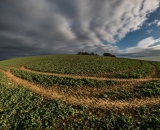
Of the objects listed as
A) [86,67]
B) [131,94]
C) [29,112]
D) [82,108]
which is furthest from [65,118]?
[86,67]

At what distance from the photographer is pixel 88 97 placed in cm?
1505

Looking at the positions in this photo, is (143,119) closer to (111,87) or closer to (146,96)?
(146,96)

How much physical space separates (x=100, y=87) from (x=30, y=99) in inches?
413

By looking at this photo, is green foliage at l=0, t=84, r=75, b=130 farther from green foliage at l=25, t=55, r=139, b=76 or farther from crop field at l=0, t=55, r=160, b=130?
green foliage at l=25, t=55, r=139, b=76

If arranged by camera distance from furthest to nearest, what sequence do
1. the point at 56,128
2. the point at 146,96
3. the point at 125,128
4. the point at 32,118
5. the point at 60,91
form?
1. the point at 60,91
2. the point at 146,96
3. the point at 32,118
4. the point at 56,128
5. the point at 125,128

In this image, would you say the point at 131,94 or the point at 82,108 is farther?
the point at 131,94

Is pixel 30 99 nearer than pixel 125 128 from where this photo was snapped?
No

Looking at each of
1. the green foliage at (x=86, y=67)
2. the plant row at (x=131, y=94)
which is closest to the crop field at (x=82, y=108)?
the plant row at (x=131, y=94)

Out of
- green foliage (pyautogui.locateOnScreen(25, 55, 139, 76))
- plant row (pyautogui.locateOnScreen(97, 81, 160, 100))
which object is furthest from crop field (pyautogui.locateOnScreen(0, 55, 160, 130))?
green foliage (pyautogui.locateOnScreen(25, 55, 139, 76))

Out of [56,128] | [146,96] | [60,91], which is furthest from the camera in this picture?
[60,91]

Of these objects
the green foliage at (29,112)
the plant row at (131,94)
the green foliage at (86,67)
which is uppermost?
the green foliage at (86,67)

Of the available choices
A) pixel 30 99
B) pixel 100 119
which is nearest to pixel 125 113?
pixel 100 119

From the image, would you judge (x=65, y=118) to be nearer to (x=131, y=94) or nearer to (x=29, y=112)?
(x=29, y=112)

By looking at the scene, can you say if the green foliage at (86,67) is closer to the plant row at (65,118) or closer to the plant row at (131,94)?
the plant row at (131,94)
